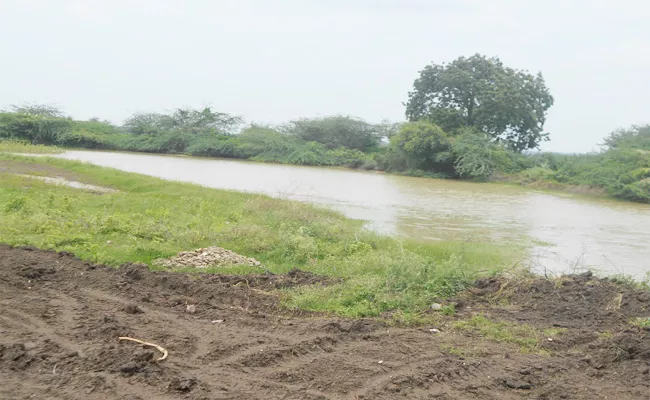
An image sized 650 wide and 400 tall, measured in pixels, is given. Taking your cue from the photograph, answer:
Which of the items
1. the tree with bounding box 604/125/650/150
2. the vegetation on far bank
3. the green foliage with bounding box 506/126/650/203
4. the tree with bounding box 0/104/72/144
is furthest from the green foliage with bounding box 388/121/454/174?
the tree with bounding box 0/104/72/144

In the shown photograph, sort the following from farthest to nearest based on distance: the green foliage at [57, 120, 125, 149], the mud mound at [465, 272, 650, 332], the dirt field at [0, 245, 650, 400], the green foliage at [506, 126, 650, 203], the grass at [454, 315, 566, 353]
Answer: the green foliage at [57, 120, 125, 149] → the green foliage at [506, 126, 650, 203] → the mud mound at [465, 272, 650, 332] → the grass at [454, 315, 566, 353] → the dirt field at [0, 245, 650, 400]

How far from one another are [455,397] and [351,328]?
172 cm

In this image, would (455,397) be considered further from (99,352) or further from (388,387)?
(99,352)

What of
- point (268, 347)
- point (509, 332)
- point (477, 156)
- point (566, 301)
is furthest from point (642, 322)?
point (477, 156)

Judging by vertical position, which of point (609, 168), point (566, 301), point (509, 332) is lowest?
point (509, 332)

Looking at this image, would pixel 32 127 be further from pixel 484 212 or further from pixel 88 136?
pixel 484 212

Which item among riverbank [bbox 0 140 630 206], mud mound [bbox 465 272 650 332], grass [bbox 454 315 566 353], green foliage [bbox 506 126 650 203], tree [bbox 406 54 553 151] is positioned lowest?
grass [bbox 454 315 566 353]

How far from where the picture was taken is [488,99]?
3884cm

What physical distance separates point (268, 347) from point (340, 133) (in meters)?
43.3

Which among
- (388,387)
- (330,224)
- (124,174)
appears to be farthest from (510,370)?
(124,174)

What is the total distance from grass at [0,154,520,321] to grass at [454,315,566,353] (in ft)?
2.09

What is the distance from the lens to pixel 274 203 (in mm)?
16109

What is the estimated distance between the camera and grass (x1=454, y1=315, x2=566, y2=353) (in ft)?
21.2

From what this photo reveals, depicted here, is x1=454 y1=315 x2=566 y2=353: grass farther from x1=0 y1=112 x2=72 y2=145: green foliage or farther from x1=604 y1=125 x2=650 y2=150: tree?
x1=0 y1=112 x2=72 y2=145: green foliage
